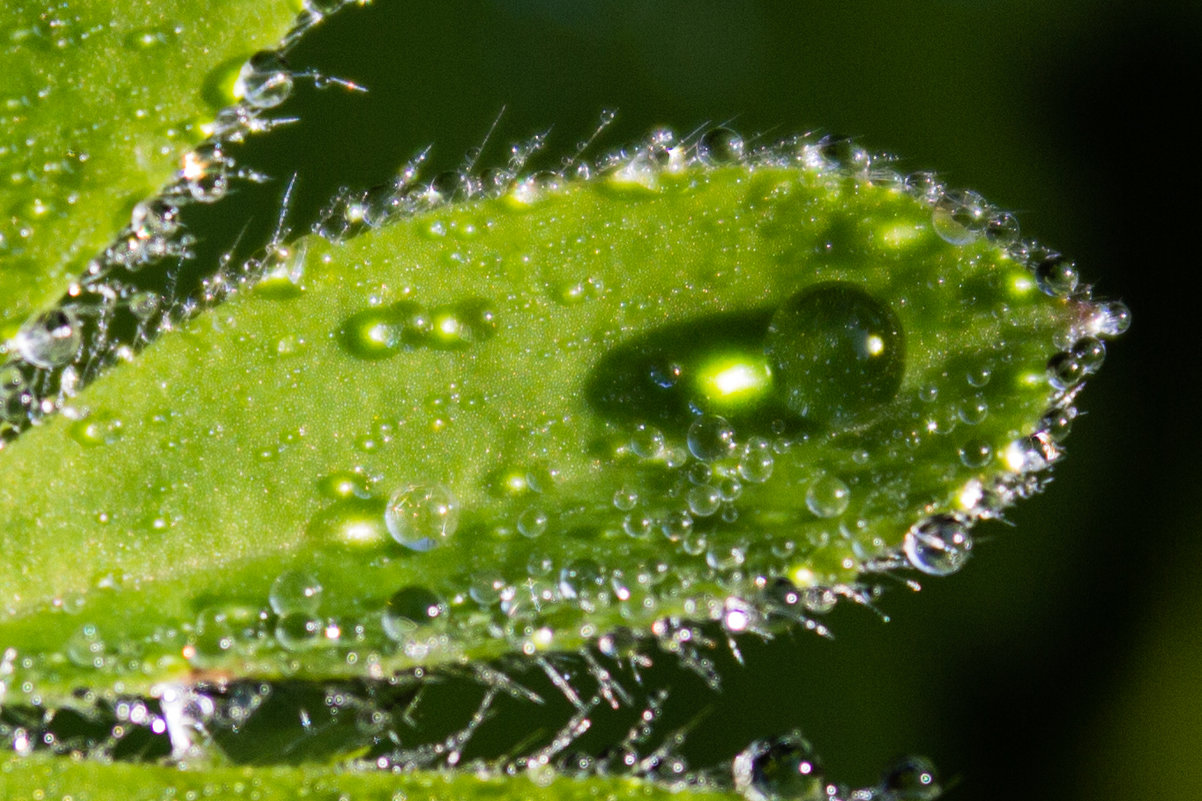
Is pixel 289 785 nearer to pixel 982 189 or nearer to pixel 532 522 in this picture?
pixel 532 522

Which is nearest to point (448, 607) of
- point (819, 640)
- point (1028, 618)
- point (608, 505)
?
point (608, 505)

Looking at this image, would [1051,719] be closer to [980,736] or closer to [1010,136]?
[980,736]

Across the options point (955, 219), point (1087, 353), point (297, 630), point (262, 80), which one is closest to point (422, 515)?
point (297, 630)

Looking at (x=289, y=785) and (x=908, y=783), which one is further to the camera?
(x=908, y=783)

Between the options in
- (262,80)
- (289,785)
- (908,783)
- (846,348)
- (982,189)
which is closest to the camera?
(289,785)

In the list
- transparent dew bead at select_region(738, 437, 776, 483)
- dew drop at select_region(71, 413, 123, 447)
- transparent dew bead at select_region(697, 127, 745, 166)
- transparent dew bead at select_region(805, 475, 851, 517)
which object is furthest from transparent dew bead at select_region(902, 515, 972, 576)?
dew drop at select_region(71, 413, 123, 447)

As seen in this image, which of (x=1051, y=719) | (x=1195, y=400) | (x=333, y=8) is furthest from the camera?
(x=1195, y=400)

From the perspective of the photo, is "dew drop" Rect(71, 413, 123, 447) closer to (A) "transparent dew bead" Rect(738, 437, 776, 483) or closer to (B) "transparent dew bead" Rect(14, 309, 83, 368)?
(B) "transparent dew bead" Rect(14, 309, 83, 368)
